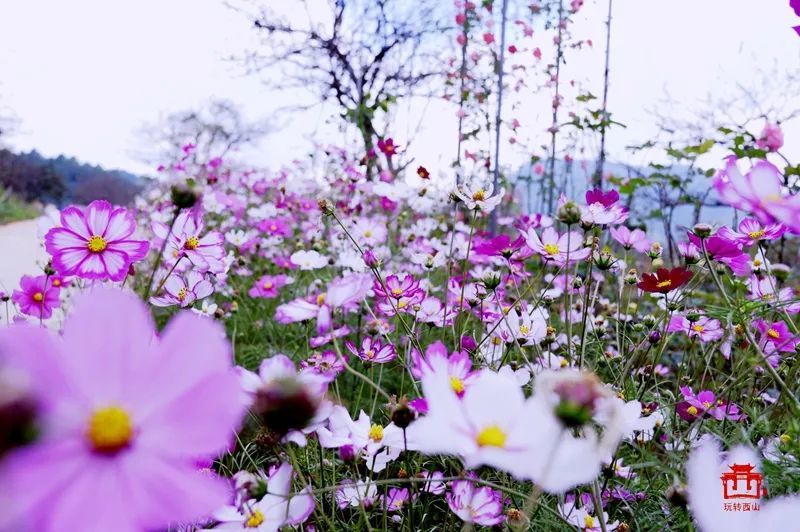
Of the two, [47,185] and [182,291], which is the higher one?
[47,185]

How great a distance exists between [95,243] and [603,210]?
0.58 m

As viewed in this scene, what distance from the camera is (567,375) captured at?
0.24m

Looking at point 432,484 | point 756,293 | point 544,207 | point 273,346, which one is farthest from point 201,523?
point 544,207

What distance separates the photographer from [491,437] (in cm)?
27

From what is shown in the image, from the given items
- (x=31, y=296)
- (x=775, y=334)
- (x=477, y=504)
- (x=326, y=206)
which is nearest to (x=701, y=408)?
(x=775, y=334)

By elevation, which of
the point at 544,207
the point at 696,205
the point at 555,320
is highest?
the point at 544,207

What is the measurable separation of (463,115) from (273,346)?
6.50 feet

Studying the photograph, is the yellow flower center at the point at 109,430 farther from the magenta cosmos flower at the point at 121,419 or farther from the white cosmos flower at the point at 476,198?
the white cosmos flower at the point at 476,198

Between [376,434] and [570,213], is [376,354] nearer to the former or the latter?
[376,434]

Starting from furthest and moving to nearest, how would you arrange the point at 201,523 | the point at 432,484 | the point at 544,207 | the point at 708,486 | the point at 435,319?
the point at 544,207, the point at 435,319, the point at 432,484, the point at 201,523, the point at 708,486

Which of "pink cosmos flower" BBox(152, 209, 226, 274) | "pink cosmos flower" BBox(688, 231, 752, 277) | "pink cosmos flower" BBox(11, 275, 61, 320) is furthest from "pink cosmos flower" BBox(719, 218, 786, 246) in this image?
"pink cosmos flower" BBox(11, 275, 61, 320)

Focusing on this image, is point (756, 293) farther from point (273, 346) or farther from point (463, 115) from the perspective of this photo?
point (463, 115)

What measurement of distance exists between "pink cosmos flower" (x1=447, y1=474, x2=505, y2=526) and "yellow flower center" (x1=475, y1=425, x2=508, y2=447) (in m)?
0.22

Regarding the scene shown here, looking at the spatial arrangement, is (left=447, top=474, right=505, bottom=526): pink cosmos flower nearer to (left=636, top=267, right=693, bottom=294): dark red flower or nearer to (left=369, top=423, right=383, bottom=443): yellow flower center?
(left=369, top=423, right=383, bottom=443): yellow flower center
